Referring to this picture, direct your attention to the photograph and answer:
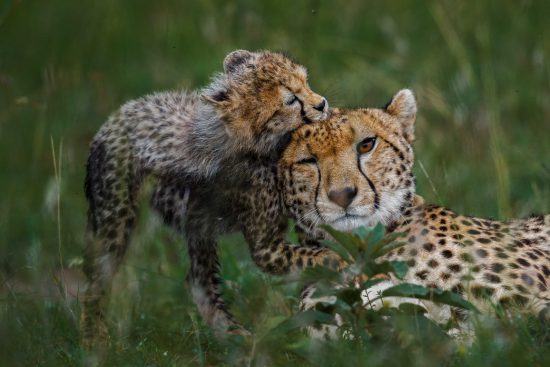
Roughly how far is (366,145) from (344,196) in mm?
333

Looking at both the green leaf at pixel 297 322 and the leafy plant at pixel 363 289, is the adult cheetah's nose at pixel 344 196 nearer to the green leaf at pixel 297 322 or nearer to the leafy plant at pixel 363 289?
the leafy plant at pixel 363 289

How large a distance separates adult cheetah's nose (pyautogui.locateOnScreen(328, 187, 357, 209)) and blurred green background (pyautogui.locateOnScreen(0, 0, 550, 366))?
45 centimetres

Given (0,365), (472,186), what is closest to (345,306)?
(0,365)

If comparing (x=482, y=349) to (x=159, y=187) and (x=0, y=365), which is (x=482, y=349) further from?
(x=159, y=187)

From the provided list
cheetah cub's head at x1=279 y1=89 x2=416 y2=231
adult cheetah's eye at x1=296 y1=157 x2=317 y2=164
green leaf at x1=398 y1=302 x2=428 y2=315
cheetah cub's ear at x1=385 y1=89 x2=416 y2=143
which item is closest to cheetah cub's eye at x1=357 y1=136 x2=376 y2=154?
cheetah cub's head at x1=279 y1=89 x2=416 y2=231

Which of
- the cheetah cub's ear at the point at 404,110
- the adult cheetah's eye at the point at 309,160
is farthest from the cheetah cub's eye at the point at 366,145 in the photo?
the cheetah cub's ear at the point at 404,110

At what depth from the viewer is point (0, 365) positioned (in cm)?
394

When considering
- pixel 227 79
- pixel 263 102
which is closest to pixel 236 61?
pixel 227 79

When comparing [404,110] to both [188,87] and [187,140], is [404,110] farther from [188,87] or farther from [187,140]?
[188,87]

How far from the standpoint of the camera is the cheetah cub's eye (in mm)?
4794

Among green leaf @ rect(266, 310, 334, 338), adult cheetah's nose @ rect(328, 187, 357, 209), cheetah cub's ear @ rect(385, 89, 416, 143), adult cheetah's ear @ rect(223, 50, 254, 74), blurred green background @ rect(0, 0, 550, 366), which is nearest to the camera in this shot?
green leaf @ rect(266, 310, 334, 338)

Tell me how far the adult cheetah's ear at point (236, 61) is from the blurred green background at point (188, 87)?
670 millimetres

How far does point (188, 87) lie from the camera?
6660 mm

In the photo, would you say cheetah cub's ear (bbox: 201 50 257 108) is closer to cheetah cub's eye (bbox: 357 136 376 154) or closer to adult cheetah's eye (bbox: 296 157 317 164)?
adult cheetah's eye (bbox: 296 157 317 164)
